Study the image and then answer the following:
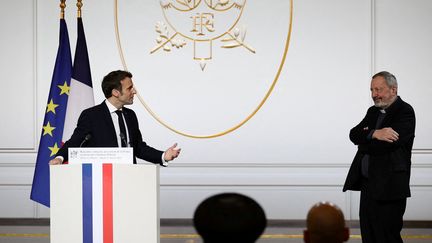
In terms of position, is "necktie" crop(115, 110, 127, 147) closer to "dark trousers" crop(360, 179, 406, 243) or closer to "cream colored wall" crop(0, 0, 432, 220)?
"dark trousers" crop(360, 179, 406, 243)

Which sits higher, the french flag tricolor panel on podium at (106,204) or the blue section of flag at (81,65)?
the blue section of flag at (81,65)

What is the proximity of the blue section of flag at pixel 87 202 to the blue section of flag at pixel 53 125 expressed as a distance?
169cm

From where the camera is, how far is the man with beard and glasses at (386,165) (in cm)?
352

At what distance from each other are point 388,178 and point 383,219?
0.26m

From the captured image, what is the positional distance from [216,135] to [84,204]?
2.78 metres

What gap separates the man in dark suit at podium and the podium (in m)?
0.40

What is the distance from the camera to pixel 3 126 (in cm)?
606

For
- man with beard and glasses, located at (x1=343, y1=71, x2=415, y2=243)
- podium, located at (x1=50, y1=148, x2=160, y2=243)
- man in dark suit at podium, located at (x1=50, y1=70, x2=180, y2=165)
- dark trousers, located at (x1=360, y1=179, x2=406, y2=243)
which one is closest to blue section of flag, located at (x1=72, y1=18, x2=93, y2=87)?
man in dark suit at podium, located at (x1=50, y1=70, x2=180, y2=165)

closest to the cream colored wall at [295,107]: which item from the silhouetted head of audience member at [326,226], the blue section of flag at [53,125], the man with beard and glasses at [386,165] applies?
the blue section of flag at [53,125]

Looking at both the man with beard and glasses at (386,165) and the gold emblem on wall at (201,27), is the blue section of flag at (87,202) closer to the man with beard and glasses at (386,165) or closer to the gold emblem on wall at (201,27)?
the man with beard and glasses at (386,165)

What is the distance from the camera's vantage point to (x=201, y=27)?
5.86m

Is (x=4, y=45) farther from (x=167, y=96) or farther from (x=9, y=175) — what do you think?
(x=167, y=96)

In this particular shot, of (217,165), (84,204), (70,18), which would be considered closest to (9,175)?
(70,18)

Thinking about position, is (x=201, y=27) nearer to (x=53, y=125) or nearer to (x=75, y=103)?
(x=75, y=103)
